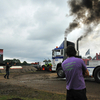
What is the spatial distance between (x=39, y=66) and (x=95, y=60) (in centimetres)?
1653

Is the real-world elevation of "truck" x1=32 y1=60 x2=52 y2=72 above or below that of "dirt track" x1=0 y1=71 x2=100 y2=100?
above

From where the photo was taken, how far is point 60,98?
19.2ft

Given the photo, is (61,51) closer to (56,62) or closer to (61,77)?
(56,62)

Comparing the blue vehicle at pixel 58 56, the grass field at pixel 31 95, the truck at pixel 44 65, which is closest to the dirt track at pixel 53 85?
the grass field at pixel 31 95

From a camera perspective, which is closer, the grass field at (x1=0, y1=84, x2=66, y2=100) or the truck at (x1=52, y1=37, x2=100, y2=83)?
the grass field at (x1=0, y1=84, x2=66, y2=100)

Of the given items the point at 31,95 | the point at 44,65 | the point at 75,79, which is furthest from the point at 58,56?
the point at 75,79

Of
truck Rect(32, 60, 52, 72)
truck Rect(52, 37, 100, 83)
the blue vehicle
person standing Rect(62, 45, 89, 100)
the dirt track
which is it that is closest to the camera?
person standing Rect(62, 45, 89, 100)

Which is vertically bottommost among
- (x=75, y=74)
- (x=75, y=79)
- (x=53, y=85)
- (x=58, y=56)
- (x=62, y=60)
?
(x=53, y=85)

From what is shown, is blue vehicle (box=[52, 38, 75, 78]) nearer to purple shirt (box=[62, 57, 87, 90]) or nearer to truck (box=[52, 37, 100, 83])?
truck (box=[52, 37, 100, 83])

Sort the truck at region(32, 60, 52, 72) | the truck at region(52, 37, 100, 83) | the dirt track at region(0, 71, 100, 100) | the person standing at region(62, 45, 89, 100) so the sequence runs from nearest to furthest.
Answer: the person standing at region(62, 45, 89, 100), the dirt track at region(0, 71, 100, 100), the truck at region(52, 37, 100, 83), the truck at region(32, 60, 52, 72)

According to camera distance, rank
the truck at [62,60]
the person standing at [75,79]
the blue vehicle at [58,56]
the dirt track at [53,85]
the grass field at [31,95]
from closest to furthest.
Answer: the person standing at [75,79]
the grass field at [31,95]
the dirt track at [53,85]
the truck at [62,60]
the blue vehicle at [58,56]

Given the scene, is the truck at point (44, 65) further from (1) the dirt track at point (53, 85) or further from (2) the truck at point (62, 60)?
(1) the dirt track at point (53, 85)

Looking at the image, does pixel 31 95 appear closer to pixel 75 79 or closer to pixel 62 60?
pixel 75 79

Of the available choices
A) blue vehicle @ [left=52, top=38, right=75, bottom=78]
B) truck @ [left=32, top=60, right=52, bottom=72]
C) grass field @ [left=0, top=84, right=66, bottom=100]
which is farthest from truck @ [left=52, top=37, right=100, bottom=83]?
truck @ [left=32, top=60, right=52, bottom=72]
